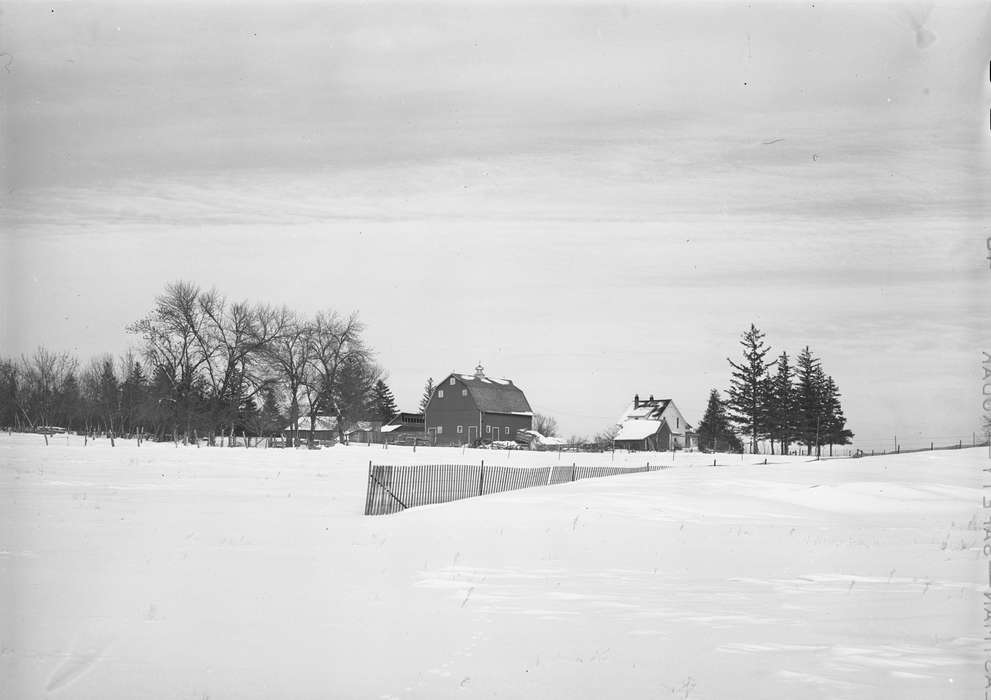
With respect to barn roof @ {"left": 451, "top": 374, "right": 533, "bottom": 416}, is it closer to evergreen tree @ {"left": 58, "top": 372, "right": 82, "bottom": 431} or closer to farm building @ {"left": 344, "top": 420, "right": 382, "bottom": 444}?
farm building @ {"left": 344, "top": 420, "right": 382, "bottom": 444}

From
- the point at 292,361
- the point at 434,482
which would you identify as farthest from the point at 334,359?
the point at 434,482

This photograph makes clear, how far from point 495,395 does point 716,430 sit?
2273cm

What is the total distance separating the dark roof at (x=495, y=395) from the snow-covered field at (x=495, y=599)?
6816 cm

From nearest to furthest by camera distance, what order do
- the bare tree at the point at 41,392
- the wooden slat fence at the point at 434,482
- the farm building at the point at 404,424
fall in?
the wooden slat fence at the point at 434,482
the bare tree at the point at 41,392
the farm building at the point at 404,424

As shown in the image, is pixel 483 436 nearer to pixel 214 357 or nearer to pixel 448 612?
pixel 214 357

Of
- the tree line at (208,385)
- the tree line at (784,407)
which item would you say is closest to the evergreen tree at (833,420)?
the tree line at (784,407)

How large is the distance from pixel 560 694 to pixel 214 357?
72.5m

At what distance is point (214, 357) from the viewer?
76938 mm

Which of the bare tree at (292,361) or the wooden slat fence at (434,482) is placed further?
the bare tree at (292,361)

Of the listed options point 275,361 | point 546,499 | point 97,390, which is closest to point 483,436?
point 275,361

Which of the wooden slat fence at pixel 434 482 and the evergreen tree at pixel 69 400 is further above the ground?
the evergreen tree at pixel 69 400

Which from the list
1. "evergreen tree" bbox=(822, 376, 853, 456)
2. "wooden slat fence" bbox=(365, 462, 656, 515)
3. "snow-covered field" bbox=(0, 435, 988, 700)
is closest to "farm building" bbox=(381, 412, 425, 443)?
"evergreen tree" bbox=(822, 376, 853, 456)

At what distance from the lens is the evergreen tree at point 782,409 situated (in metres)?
78.6

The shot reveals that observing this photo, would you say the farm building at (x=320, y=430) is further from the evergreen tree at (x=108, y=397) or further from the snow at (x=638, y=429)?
the snow at (x=638, y=429)
